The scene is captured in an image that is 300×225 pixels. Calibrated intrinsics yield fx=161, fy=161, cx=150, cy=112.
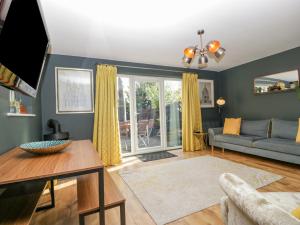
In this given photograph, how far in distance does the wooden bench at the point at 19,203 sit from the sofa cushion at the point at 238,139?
370cm

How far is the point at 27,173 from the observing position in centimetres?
88

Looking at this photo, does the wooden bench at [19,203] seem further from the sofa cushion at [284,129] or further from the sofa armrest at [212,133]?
the sofa cushion at [284,129]

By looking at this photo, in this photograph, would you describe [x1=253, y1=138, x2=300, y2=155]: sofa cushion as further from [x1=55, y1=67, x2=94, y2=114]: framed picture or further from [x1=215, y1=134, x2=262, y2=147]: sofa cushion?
[x1=55, y1=67, x2=94, y2=114]: framed picture

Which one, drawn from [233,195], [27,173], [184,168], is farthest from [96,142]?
[233,195]

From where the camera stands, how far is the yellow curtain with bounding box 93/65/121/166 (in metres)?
3.42

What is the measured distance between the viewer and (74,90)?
11.2 feet

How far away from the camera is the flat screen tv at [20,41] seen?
0.86 metres

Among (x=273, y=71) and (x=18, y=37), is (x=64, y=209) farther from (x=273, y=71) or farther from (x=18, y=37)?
(x=273, y=71)

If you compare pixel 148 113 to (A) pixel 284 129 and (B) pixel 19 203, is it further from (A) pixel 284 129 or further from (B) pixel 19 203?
(B) pixel 19 203

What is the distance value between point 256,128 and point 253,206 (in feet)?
12.3

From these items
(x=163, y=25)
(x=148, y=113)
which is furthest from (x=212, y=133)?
(x=163, y=25)

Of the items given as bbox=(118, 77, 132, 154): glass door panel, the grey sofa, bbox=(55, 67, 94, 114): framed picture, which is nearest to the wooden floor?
the grey sofa

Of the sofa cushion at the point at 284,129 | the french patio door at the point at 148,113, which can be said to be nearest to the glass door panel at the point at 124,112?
the french patio door at the point at 148,113

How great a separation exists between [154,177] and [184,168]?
2.22 ft
